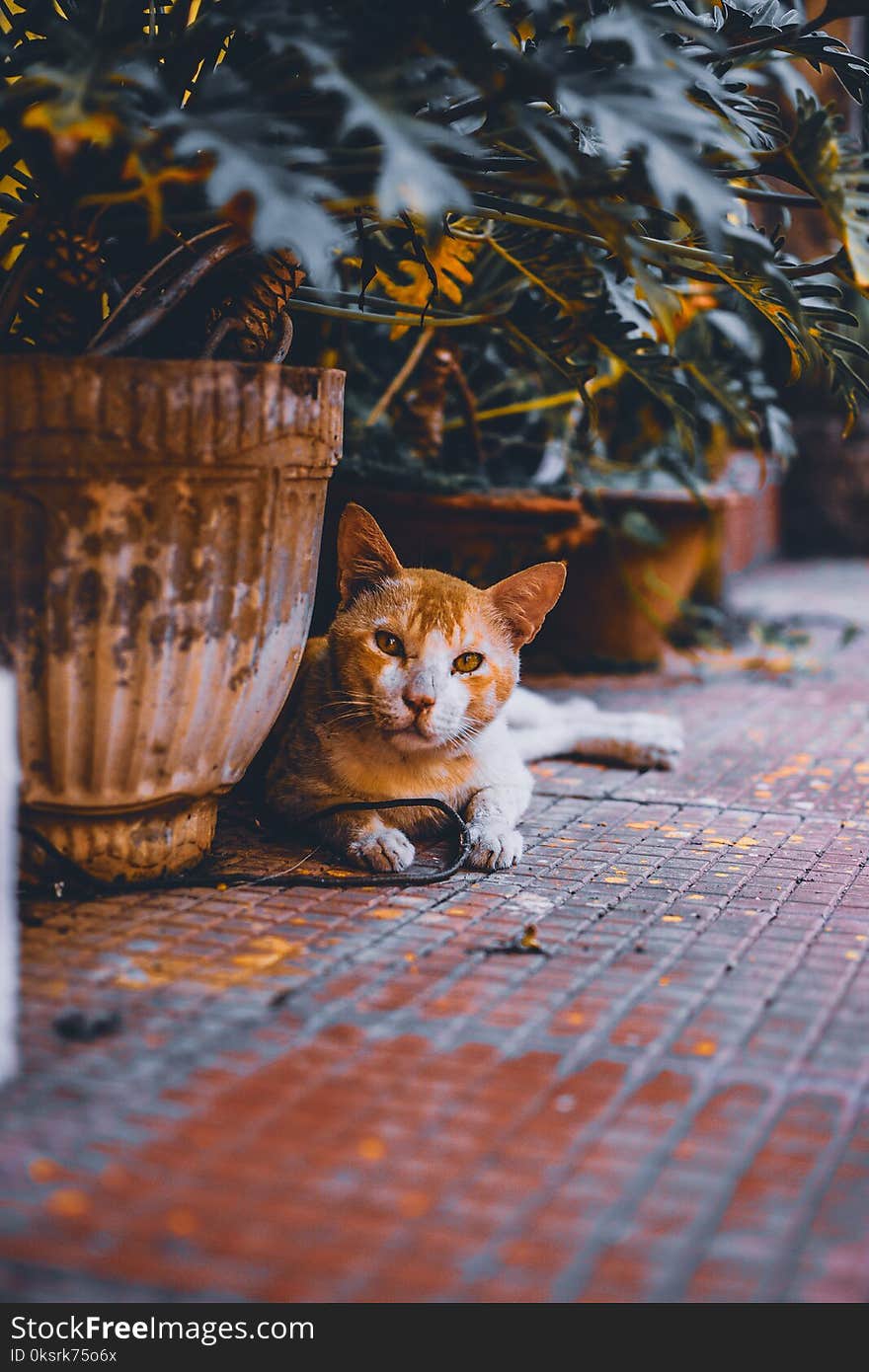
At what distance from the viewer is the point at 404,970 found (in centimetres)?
206

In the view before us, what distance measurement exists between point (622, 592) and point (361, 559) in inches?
101

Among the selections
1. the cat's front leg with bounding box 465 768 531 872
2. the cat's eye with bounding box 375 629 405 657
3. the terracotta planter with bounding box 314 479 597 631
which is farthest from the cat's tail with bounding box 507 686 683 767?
the cat's eye with bounding box 375 629 405 657

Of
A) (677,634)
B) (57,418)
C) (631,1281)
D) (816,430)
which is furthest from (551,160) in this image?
(816,430)

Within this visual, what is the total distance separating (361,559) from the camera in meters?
2.71

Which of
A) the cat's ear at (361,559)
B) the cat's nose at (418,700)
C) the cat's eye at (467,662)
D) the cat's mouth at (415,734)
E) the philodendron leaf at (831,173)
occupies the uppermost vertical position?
the philodendron leaf at (831,173)

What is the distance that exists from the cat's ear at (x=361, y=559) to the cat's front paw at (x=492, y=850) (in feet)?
1.90

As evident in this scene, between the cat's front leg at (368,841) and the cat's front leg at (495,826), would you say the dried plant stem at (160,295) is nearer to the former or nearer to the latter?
the cat's front leg at (368,841)

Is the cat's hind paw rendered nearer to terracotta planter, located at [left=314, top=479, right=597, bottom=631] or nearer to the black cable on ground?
terracotta planter, located at [left=314, top=479, right=597, bottom=631]

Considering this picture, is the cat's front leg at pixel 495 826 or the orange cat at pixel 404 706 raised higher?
the orange cat at pixel 404 706

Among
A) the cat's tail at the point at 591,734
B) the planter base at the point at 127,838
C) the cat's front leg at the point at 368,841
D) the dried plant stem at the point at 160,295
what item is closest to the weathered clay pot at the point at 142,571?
the planter base at the point at 127,838

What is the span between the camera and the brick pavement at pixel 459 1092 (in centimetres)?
131

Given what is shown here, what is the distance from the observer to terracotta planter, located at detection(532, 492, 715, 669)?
5.04 meters

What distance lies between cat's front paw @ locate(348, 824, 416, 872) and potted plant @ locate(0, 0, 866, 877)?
30 cm
